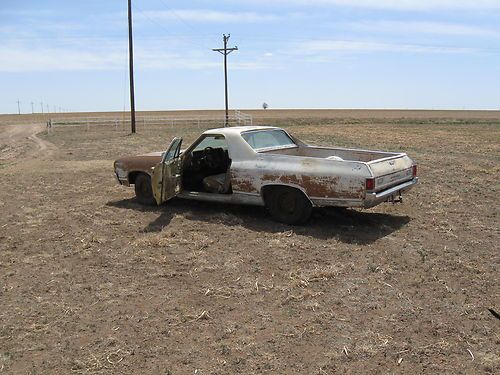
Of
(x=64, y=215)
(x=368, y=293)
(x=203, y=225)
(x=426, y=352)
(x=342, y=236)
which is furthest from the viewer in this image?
(x=64, y=215)

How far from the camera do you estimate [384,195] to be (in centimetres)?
654

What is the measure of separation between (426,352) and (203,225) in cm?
392

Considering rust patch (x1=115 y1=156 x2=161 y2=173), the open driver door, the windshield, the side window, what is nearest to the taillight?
the windshield

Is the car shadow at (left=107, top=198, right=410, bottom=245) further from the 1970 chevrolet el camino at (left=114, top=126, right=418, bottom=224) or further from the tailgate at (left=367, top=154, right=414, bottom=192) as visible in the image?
the tailgate at (left=367, top=154, right=414, bottom=192)

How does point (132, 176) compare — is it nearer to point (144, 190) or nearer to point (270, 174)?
point (144, 190)

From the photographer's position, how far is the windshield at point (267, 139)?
7672mm

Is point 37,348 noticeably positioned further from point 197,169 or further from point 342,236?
point 197,169

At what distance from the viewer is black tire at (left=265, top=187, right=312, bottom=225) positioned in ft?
22.4

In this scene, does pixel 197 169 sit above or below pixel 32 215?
above

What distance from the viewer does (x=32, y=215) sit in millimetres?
7918

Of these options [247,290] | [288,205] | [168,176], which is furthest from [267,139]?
[247,290]

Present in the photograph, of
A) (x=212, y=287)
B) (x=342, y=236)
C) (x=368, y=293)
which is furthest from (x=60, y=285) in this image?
(x=342, y=236)

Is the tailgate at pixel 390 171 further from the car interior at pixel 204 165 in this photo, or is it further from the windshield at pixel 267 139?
the car interior at pixel 204 165

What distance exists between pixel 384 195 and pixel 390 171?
40 centimetres
